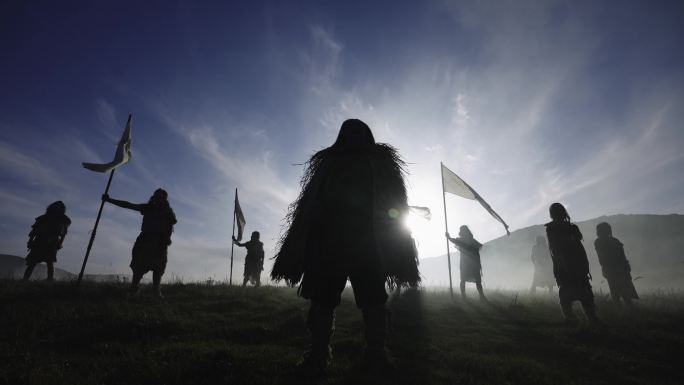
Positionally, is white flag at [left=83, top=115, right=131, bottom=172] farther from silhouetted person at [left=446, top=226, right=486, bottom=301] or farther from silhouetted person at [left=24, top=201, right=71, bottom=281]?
silhouetted person at [left=446, top=226, right=486, bottom=301]

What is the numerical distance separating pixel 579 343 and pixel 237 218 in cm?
1354

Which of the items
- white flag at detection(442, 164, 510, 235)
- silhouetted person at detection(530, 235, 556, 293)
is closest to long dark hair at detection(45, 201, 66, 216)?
white flag at detection(442, 164, 510, 235)

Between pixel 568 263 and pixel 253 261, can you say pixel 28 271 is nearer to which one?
pixel 253 261

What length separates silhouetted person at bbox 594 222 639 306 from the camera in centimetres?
1060

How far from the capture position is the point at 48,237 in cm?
1215

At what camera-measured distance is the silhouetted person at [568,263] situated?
302 inches

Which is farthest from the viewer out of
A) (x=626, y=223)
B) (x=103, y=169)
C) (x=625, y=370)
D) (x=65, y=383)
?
(x=626, y=223)

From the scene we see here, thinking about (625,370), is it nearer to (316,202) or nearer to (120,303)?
(316,202)

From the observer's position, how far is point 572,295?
7785 mm

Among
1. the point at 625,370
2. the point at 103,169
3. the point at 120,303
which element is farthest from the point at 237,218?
the point at 625,370

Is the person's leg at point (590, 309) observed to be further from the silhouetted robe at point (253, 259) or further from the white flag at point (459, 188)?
the silhouetted robe at point (253, 259)

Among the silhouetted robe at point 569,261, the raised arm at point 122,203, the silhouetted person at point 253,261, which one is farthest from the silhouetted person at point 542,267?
the raised arm at point 122,203

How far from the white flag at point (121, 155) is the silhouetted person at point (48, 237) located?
5.29 metres

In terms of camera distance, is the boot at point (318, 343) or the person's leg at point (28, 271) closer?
the boot at point (318, 343)
